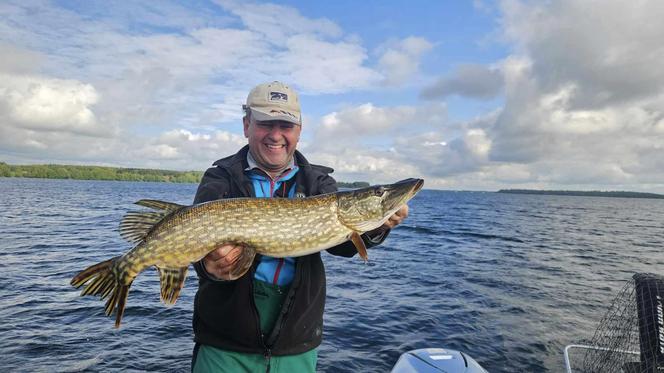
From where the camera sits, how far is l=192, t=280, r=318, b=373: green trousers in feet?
9.50

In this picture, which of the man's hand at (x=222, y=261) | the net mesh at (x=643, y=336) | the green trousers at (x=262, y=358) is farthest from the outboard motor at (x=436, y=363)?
the man's hand at (x=222, y=261)

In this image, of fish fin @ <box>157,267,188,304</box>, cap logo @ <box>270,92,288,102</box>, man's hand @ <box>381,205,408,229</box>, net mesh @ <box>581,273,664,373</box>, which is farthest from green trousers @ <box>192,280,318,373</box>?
net mesh @ <box>581,273,664,373</box>

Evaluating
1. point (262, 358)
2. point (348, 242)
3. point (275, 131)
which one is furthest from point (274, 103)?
point (262, 358)

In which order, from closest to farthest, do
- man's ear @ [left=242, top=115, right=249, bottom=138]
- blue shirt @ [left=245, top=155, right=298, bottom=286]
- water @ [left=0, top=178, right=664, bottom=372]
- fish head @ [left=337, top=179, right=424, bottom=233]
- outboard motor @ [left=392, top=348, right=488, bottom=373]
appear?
blue shirt @ [left=245, top=155, right=298, bottom=286], fish head @ [left=337, top=179, right=424, bottom=233], man's ear @ [left=242, top=115, right=249, bottom=138], outboard motor @ [left=392, top=348, right=488, bottom=373], water @ [left=0, top=178, right=664, bottom=372]

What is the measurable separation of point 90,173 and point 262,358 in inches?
7511

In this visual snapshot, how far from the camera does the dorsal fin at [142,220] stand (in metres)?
3.07

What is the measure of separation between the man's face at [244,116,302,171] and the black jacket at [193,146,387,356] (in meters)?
0.22

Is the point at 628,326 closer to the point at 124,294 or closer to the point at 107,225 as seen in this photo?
the point at 124,294

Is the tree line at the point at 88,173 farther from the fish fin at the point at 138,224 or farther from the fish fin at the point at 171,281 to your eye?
the fish fin at the point at 171,281

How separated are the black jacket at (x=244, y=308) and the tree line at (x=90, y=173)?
129m

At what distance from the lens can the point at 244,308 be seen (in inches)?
113

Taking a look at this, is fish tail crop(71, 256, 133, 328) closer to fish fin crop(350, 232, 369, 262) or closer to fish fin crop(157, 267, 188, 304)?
fish fin crop(157, 267, 188, 304)

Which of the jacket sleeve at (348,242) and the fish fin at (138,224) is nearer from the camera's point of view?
the fish fin at (138,224)

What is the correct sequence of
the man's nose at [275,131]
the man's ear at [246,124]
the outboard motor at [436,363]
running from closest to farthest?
the man's nose at [275,131]
the man's ear at [246,124]
the outboard motor at [436,363]
